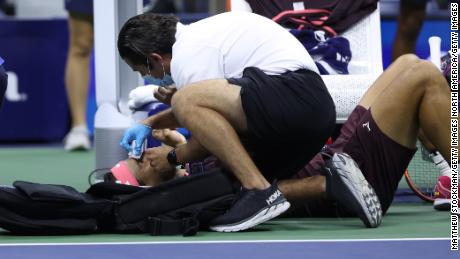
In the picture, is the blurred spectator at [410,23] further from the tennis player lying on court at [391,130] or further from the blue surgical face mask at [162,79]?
the blue surgical face mask at [162,79]

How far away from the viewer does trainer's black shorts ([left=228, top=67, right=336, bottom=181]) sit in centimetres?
529

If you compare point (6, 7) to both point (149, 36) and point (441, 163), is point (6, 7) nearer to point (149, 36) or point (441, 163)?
point (441, 163)

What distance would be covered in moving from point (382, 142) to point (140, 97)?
6.05ft

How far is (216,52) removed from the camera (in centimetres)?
536

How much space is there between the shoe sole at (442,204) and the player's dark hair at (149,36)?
153cm

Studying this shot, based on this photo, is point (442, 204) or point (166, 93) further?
point (442, 204)

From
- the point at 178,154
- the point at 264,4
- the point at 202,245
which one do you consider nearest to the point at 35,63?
the point at 264,4

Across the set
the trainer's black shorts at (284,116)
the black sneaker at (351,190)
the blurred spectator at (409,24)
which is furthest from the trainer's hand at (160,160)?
the blurred spectator at (409,24)

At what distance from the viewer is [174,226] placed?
5145mm

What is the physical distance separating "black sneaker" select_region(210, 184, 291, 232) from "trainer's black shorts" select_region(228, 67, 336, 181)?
250 mm

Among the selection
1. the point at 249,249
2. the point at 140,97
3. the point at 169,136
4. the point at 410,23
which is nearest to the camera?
the point at 249,249

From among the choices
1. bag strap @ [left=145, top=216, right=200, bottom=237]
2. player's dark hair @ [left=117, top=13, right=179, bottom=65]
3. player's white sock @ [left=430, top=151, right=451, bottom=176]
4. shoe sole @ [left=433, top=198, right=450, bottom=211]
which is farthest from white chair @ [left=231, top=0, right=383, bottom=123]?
bag strap @ [left=145, top=216, right=200, bottom=237]

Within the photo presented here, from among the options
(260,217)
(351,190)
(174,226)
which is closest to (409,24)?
(351,190)

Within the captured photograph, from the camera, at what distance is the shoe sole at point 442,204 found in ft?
19.7
